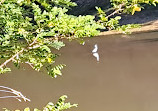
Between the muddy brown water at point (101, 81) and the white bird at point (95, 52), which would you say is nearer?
the muddy brown water at point (101, 81)

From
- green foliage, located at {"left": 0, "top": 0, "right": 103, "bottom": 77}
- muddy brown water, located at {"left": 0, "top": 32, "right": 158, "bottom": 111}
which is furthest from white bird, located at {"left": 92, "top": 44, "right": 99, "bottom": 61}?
green foliage, located at {"left": 0, "top": 0, "right": 103, "bottom": 77}

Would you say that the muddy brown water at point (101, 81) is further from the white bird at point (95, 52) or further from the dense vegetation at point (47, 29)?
the dense vegetation at point (47, 29)

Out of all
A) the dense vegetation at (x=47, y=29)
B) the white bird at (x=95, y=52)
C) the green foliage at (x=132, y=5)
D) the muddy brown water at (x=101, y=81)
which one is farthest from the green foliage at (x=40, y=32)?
the white bird at (x=95, y=52)

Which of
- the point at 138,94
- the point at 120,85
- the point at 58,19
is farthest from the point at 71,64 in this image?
the point at 58,19

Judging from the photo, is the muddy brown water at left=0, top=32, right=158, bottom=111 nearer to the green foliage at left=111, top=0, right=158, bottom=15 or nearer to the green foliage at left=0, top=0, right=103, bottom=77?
the green foliage at left=0, top=0, right=103, bottom=77

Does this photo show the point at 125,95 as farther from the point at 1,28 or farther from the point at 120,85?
the point at 1,28

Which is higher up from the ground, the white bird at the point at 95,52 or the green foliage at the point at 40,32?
the green foliage at the point at 40,32

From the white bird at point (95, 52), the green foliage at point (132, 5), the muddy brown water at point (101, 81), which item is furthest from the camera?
the white bird at point (95, 52)
